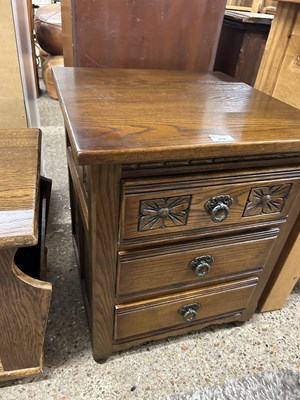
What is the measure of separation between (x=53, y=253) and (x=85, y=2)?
0.80 m

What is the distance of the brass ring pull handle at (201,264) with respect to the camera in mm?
700

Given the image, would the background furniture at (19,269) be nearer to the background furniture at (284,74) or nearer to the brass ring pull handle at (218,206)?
the brass ring pull handle at (218,206)

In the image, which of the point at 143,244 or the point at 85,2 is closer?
the point at 143,244

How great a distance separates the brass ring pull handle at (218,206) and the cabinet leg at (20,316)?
0.36 m

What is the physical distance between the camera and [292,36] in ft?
2.80

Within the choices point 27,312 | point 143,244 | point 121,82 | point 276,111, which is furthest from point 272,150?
point 27,312

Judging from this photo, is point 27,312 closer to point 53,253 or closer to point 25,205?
point 25,205

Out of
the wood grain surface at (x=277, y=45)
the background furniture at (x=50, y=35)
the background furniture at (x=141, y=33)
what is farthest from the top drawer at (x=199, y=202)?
the background furniture at (x=50, y=35)

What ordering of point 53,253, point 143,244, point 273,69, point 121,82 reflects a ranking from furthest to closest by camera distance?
1. point 53,253
2. point 273,69
3. point 121,82
4. point 143,244

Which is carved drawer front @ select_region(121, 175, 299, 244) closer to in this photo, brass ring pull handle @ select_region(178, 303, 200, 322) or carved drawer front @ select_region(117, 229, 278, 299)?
carved drawer front @ select_region(117, 229, 278, 299)

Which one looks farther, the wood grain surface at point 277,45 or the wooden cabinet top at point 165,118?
the wood grain surface at point 277,45

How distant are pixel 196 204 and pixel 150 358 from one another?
1.67ft

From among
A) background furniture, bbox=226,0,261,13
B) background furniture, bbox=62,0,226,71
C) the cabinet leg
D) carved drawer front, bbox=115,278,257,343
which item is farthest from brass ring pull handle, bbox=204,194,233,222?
background furniture, bbox=226,0,261,13

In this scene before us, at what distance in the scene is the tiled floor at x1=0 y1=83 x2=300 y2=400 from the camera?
778 millimetres
